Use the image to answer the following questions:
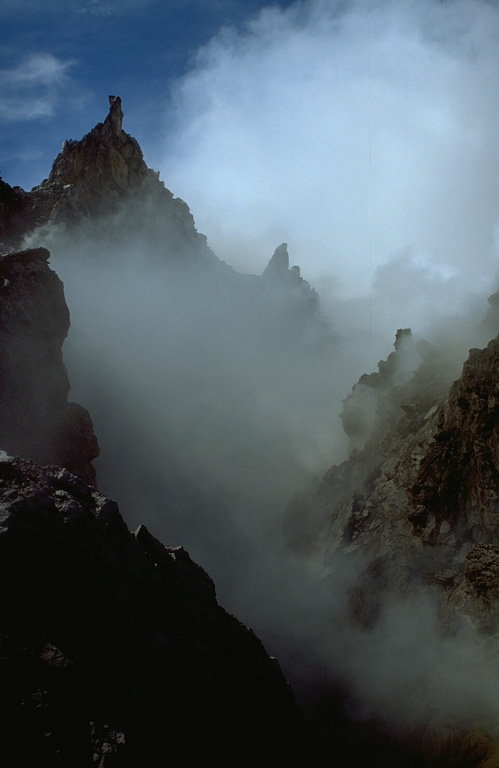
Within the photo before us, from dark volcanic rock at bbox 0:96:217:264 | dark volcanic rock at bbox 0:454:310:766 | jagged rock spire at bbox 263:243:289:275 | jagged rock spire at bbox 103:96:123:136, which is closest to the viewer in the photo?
dark volcanic rock at bbox 0:454:310:766

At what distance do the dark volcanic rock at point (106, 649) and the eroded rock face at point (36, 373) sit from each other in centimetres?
1871

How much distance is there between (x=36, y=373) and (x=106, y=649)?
27.0 m

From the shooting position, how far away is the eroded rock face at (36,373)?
1266 inches

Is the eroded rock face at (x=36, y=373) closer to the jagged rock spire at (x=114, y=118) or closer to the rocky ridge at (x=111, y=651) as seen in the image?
the rocky ridge at (x=111, y=651)

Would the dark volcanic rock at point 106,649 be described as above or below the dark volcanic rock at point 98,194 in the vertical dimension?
below

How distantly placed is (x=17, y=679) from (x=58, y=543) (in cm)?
314

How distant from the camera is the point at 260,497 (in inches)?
3378

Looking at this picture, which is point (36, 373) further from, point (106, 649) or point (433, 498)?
point (433, 498)

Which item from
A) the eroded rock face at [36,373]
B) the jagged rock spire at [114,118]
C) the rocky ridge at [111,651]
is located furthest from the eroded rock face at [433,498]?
the jagged rock spire at [114,118]

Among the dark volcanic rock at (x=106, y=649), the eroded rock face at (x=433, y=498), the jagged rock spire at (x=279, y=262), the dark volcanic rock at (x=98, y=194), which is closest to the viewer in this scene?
the dark volcanic rock at (x=106, y=649)

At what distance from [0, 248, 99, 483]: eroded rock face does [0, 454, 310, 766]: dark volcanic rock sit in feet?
61.4

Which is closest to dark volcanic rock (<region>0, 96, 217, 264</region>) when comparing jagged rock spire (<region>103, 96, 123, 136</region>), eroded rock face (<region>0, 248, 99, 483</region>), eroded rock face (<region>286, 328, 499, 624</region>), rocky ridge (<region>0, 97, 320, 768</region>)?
jagged rock spire (<region>103, 96, 123, 136</region>)

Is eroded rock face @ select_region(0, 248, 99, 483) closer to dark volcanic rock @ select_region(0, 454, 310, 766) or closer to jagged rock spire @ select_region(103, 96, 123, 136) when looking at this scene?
dark volcanic rock @ select_region(0, 454, 310, 766)

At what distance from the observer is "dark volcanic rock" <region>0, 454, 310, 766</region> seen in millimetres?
10680
